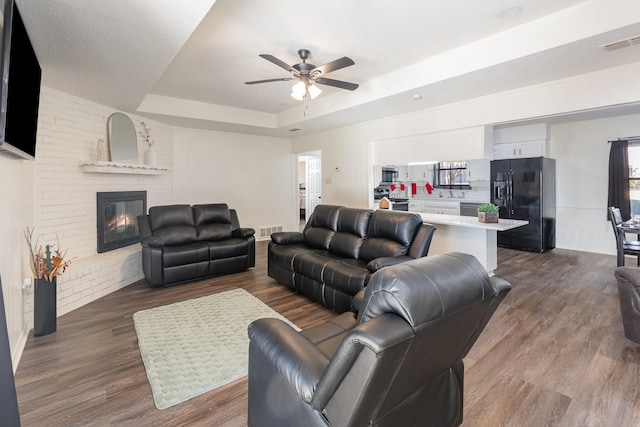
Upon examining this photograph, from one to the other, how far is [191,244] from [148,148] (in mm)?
2201

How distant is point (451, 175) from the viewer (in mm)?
7840

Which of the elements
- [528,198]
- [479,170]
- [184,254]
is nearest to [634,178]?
[528,198]

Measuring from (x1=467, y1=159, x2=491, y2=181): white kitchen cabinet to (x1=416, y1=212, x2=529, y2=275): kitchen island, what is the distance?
9.46ft

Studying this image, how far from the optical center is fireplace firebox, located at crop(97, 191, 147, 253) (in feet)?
14.4

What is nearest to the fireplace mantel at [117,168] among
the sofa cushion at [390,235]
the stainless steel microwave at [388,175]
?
the sofa cushion at [390,235]

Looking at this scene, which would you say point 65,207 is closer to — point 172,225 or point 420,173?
point 172,225

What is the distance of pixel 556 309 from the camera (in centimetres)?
340

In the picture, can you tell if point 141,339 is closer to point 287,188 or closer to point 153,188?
point 153,188

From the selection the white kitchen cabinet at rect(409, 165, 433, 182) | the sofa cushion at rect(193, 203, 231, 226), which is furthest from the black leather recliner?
the white kitchen cabinet at rect(409, 165, 433, 182)

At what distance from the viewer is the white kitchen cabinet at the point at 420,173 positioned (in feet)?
26.9

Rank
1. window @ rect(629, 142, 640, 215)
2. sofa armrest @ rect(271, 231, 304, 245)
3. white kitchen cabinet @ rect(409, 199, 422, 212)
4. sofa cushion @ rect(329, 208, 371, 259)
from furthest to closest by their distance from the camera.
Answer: white kitchen cabinet @ rect(409, 199, 422, 212) < window @ rect(629, 142, 640, 215) < sofa armrest @ rect(271, 231, 304, 245) < sofa cushion @ rect(329, 208, 371, 259)

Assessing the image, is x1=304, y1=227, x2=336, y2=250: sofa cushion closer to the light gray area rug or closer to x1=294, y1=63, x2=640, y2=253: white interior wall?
the light gray area rug

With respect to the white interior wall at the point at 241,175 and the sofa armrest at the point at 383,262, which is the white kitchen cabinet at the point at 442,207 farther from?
the sofa armrest at the point at 383,262

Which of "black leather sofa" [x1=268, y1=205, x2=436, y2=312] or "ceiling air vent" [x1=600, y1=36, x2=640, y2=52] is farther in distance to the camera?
"black leather sofa" [x1=268, y1=205, x2=436, y2=312]
